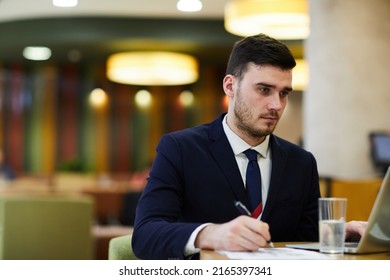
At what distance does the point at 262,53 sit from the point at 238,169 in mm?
316

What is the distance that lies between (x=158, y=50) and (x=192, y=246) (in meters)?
8.94

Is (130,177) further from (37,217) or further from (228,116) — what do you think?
(228,116)

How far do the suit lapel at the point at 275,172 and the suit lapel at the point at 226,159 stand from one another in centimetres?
7

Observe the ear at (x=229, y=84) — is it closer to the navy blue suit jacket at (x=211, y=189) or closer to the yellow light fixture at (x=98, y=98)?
the navy blue suit jacket at (x=211, y=189)

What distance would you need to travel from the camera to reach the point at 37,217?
16.3ft

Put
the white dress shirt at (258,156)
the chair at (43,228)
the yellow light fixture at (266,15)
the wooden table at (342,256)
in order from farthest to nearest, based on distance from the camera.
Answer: the yellow light fixture at (266,15) → the chair at (43,228) → the white dress shirt at (258,156) → the wooden table at (342,256)

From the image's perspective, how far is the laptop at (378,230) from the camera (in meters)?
1.55

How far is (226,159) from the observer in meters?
1.96

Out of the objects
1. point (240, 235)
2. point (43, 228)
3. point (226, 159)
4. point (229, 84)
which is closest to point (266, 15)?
point (43, 228)

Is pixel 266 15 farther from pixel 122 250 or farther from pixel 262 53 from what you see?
pixel 122 250

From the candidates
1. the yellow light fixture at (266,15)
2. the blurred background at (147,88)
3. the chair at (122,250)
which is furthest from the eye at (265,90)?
the yellow light fixture at (266,15)

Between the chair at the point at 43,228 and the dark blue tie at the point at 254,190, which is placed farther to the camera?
the chair at the point at 43,228
